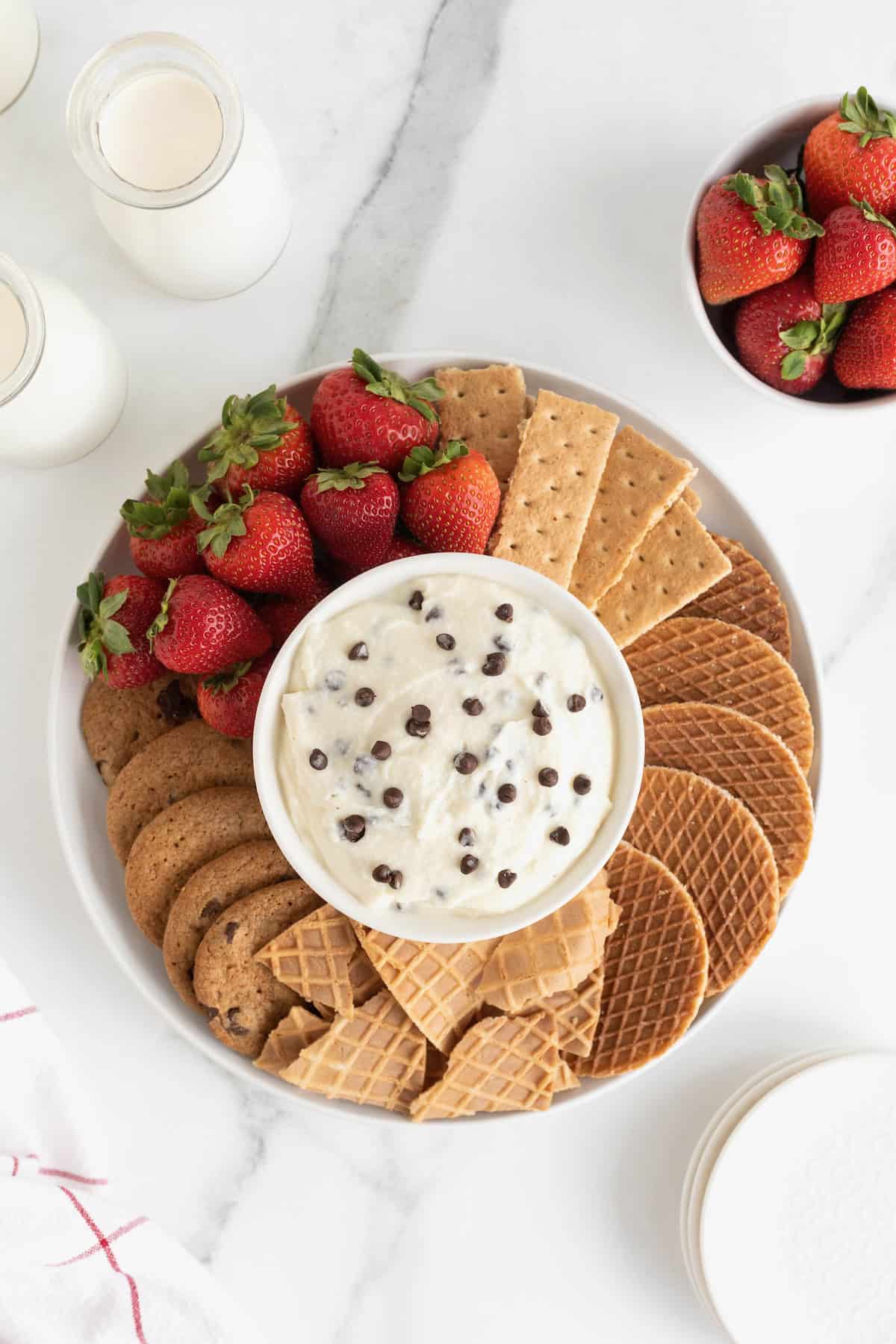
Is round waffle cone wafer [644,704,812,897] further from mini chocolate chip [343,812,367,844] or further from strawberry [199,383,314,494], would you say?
strawberry [199,383,314,494]

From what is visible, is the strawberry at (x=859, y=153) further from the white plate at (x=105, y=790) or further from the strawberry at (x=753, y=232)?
the white plate at (x=105, y=790)

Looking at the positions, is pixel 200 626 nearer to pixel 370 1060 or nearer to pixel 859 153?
pixel 370 1060

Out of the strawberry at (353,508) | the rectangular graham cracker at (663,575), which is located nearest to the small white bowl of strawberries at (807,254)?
the rectangular graham cracker at (663,575)

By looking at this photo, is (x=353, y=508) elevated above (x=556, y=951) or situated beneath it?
elevated above

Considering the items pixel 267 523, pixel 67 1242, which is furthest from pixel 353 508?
pixel 67 1242

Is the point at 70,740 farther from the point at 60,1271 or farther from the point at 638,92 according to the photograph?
the point at 638,92

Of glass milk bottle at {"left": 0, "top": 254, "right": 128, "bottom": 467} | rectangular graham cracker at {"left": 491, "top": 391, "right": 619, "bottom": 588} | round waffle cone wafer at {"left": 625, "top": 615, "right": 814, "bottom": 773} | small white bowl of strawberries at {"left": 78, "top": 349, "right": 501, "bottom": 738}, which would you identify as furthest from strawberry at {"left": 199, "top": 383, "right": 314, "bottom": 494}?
round waffle cone wafer at {"left": 625, "top": 615, "right": 814, "bottom": 773}

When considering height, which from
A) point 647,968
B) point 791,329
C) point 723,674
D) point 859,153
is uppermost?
point 859,153
